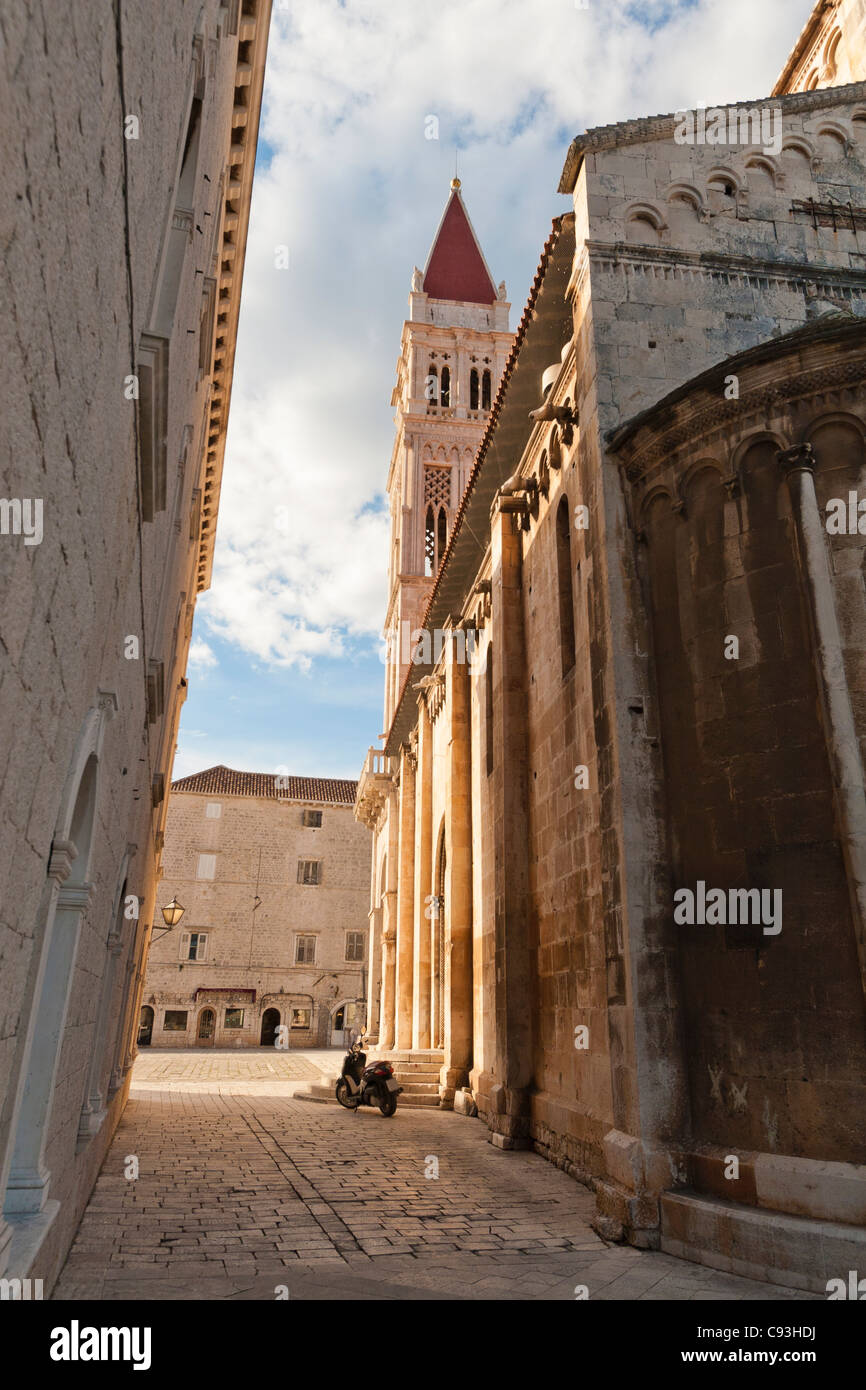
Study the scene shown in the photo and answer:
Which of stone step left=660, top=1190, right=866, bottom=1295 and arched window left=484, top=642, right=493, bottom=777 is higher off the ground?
arched window left=484, top=642, right=493, bottom=777

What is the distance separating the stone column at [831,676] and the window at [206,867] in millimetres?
38847

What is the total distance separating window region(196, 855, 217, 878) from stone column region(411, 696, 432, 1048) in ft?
77.2

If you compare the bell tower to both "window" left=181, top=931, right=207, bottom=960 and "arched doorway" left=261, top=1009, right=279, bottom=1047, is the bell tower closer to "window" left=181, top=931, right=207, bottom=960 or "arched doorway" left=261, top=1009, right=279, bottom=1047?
"window" left=181, top=931, right=207, bottom=960

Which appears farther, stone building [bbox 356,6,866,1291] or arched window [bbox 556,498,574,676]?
arched window [bbox 556,498,574,676]

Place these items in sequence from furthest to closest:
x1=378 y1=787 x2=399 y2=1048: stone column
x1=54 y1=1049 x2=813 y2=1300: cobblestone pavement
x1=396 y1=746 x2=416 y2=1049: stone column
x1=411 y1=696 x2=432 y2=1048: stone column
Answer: x1=378 y1=787 x2=399 y2=1048: stone column
x1=396 y1=746 x2=416 y2=1049: stone column
x1=411 y1=696 x2=432 y2=1048: stone column
x1=54 y1=1049 x2=813 y2=1300: cobblestone pavement

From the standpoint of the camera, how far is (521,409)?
→ 13.5m

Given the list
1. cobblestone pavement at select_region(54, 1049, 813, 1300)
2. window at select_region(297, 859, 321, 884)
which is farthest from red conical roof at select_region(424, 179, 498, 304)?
cobblestone pavement at select_region(54, 1049, 813, 1300)

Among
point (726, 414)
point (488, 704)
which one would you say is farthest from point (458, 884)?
point (726, 414)

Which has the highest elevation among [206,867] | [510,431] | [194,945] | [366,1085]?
[510,431]

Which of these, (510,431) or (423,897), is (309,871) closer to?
(423,897)

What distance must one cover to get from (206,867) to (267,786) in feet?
17.4

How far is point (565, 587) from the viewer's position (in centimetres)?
1096

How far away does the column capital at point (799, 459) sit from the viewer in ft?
23.8

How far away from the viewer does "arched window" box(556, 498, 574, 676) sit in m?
10.7
